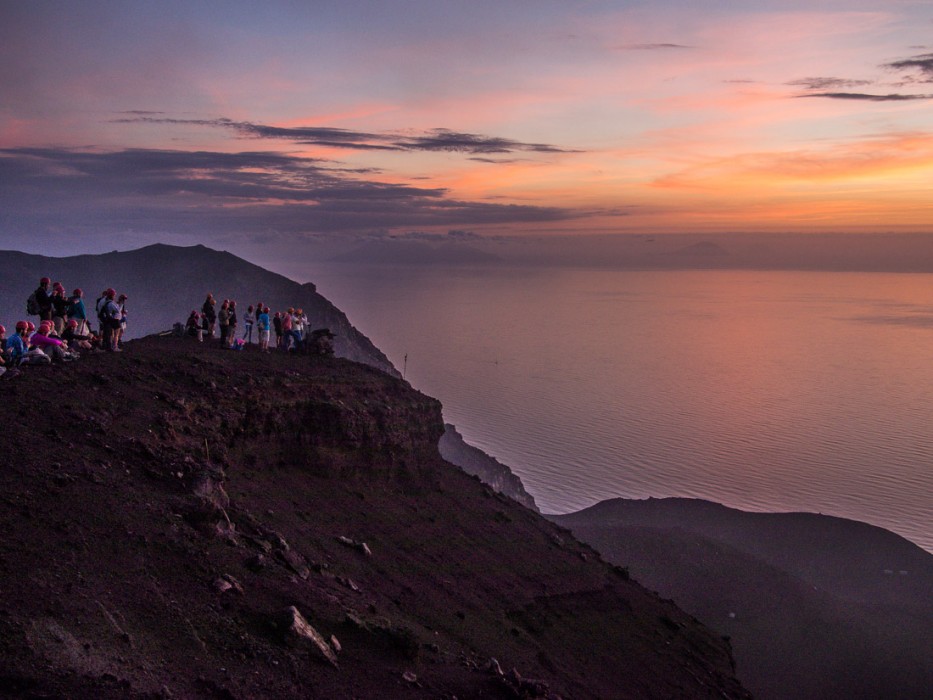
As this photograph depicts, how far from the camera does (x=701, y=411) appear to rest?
82000mm

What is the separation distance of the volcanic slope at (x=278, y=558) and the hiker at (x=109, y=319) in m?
0.82

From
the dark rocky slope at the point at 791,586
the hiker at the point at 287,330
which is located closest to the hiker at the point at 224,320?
the hiker at the point at 287,330

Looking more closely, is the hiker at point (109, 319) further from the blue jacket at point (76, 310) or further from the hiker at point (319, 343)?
the hiker at point (319, 343)

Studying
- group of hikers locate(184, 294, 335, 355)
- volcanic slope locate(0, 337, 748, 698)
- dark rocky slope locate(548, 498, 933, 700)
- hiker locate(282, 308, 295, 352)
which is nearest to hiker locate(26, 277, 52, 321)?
volcanic slope locate(0, 337, 748, 698)

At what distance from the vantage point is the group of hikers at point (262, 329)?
2600 centimetres

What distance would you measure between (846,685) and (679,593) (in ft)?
27.3

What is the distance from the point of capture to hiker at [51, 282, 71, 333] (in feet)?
67.2

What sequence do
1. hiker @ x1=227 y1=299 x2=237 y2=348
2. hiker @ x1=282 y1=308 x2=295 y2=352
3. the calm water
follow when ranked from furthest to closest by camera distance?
the calm water < hiker @ x1=282 y1=308 x2=295 y2=352 < hiker @ x1=227 y1=299 x2=237 y2=348

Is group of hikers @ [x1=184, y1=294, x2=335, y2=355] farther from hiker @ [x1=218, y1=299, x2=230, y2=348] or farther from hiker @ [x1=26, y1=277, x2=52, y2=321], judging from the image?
hiker @ [x1=26, y1=277, x2=52, y2=321]

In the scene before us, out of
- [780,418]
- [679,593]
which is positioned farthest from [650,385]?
[679,593]

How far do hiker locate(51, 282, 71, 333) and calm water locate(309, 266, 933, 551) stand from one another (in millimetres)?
37541

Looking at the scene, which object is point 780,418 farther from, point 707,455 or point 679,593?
point 679,593

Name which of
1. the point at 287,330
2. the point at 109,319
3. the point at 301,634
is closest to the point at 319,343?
the point at 287,330

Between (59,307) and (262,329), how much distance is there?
7.42 m
